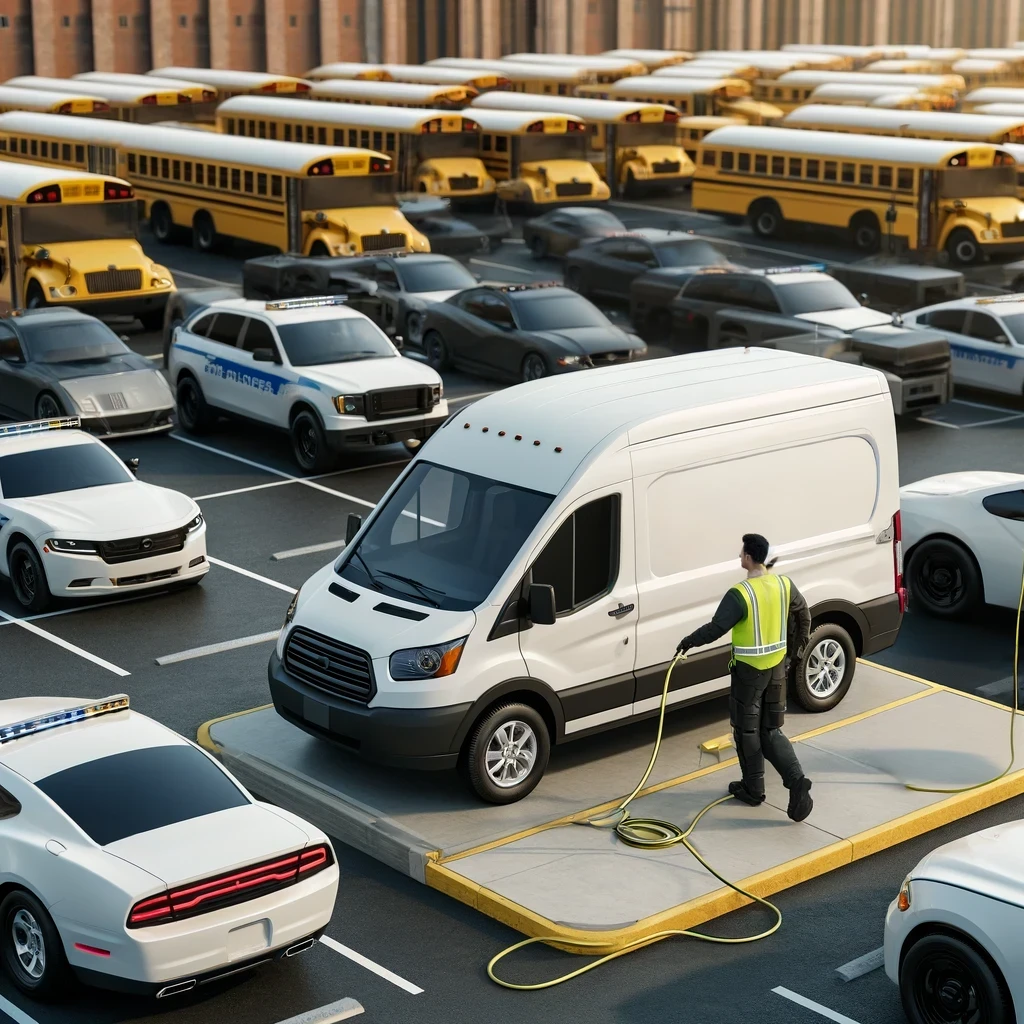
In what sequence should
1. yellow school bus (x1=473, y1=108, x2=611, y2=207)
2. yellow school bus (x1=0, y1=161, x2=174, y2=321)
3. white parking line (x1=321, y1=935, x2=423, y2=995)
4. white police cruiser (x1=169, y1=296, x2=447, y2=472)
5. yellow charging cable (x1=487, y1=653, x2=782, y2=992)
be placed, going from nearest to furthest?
white parking line (x1=321, y1=935, x2=423, y2=995) → yellow charging cable (x1=487, y1=653, x2=782, y2=992) → white police cruiser (x1=169, y1=296, x2=447, y2=472) → yellow school bus (x1=0, y1=161, x2=174, y2=321) → yellow school bus (x1=473, y1=108, x2=611, y2=207)

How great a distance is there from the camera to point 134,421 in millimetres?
20984

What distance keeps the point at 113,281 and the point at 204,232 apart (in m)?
8.40

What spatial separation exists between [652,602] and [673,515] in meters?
0.59

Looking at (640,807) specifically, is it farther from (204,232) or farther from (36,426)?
(204,232)

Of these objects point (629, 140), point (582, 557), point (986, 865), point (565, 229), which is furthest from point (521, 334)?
point (629, 140)

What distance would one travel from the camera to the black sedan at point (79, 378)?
67.9 feet

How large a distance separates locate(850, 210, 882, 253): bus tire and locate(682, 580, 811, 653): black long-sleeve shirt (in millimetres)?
24781

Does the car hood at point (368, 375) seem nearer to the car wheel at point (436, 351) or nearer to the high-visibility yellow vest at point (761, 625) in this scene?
the car wheel at point (436, 351)

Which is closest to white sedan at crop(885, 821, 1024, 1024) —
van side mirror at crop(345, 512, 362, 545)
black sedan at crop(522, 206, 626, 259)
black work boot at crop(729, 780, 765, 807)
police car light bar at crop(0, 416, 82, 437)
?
black work boot at crop(729, 780, 765, 807)

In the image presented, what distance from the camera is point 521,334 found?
23.8 metres

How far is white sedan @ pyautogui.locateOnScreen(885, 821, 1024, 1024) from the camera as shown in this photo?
25.6 feet

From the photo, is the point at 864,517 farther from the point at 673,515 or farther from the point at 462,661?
the point at 462,661

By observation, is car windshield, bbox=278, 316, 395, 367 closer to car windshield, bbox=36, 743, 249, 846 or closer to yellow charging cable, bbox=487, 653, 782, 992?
yellow charging cable, bbox=487, 653, 782, 992

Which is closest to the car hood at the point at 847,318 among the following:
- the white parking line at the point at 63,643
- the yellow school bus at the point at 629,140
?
the white parking line at the point at 63,643
